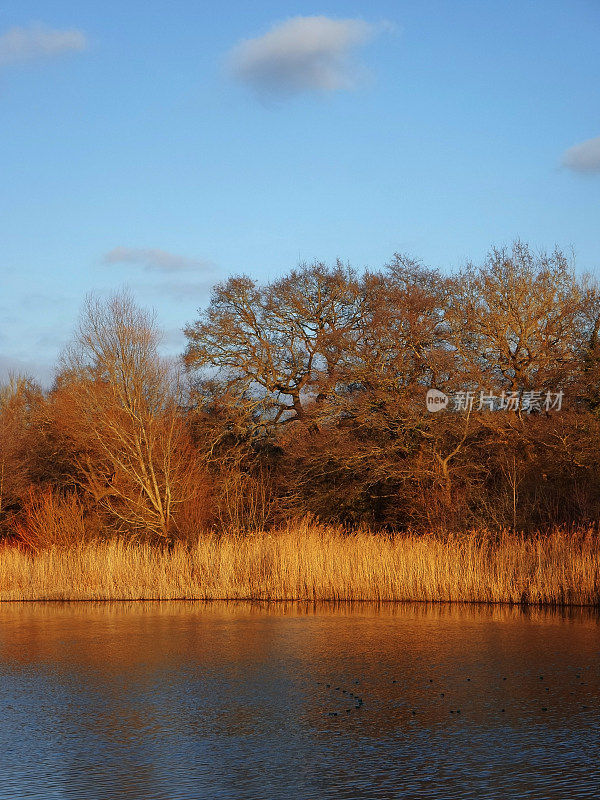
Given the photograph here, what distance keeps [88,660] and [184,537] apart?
31.7 ft

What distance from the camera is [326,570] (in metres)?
14.7

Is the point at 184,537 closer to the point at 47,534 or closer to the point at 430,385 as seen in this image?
the point at 47,534

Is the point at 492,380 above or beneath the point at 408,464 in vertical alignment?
above

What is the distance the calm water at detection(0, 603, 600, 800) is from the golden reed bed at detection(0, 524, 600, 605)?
1263 mm

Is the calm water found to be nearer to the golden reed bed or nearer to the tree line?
the golden reed bed

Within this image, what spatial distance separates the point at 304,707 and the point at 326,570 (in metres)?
7.09

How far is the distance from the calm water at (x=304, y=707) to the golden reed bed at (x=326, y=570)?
1263 millimetres

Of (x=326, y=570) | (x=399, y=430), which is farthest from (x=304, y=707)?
(x=399, y=430)

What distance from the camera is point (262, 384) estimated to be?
2459 cm

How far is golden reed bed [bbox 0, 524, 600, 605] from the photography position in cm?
1377

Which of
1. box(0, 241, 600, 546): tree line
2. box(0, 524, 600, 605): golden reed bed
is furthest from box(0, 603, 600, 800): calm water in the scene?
box(0, 241, 600, 546): tree line

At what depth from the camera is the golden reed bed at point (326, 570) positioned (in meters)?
13.8

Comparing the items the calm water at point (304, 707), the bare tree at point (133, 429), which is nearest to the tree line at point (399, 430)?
the bare tree at point (133, 429)

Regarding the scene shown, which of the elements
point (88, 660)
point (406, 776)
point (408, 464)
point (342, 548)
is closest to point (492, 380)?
point (408, 464)
